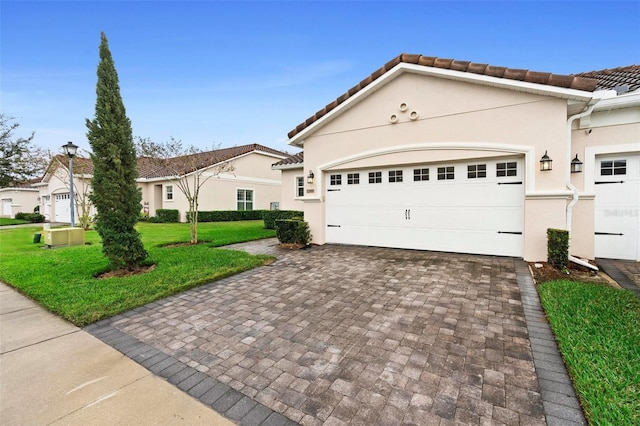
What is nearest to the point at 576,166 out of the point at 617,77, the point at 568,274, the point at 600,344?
the point at 568,274

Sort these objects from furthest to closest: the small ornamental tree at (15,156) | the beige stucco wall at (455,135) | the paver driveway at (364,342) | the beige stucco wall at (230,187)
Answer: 1. the small ornamental tree at (15,156)
2. the beige stucco wall at (230,187)
3. the beige stucco wall at (455,135)
4. the paver driveway at (364,342)

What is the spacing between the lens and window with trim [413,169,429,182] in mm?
7766

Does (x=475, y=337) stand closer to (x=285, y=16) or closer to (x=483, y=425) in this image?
(x=483, y=425)

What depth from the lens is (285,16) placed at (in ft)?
34.1

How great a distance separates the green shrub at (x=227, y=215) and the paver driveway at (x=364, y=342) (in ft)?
48.7

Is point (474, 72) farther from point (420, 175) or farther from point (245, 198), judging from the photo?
point (245, 198)

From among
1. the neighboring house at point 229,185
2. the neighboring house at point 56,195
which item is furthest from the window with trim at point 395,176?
the neighboring house at point 56,195

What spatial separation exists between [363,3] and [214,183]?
14851 mm

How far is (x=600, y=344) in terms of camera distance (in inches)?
113

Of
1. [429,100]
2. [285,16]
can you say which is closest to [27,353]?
[429,100]

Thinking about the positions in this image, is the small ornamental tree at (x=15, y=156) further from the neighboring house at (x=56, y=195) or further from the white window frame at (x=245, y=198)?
the white window frame at (x=245, y=198)

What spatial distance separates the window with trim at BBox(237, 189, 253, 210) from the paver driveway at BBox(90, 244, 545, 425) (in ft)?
55.0

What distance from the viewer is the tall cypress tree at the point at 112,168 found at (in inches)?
232

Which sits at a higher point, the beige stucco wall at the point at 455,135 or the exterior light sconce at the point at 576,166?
the beige stucco wall at the point at 455,135
